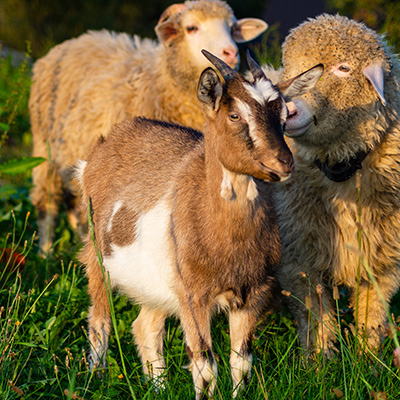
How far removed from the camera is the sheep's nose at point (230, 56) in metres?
5.00

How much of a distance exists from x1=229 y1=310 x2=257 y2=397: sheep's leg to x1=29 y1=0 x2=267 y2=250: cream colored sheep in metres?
2.42

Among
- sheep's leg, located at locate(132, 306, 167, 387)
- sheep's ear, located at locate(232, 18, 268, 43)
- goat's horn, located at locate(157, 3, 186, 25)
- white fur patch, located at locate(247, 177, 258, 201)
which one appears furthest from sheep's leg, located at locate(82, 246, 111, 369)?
sheep's ear, located at locate(232, 18, 268, 43)

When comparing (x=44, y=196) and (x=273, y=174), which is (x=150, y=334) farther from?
(x=44, y=196)

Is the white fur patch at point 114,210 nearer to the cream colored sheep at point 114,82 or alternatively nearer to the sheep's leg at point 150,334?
the sheep's leg at point 150,334

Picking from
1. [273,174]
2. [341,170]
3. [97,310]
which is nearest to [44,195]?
[97,310]

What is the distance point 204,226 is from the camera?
3.09 m

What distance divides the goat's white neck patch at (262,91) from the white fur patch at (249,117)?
59 mm

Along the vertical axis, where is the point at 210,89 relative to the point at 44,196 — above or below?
above

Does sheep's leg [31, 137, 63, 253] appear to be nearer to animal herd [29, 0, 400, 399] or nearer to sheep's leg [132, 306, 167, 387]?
animal herd [29, 0, 400, 399]

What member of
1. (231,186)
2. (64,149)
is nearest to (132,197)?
(231,186)

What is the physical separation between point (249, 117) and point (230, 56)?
2358mm

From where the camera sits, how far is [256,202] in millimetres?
3109

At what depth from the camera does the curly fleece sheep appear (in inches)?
139

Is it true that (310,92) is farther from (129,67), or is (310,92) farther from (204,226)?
(129,67)
